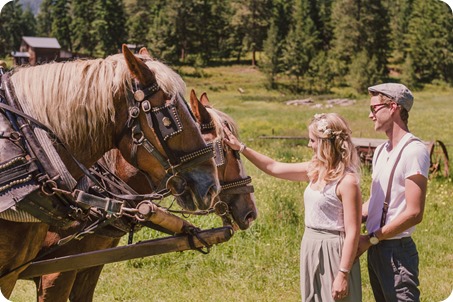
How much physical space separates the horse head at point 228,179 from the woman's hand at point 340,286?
1058mm

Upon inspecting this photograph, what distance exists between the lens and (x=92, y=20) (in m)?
51.7

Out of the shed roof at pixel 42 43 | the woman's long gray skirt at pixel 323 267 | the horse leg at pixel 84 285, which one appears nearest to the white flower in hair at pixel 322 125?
the woman's long gray skirt at pixel 323 267

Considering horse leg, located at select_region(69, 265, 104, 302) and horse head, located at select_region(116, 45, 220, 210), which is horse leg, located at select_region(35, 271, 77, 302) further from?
horse head, located at select_region(116, 45, 220, 210)

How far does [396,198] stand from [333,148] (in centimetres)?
50

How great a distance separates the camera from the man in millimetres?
3021

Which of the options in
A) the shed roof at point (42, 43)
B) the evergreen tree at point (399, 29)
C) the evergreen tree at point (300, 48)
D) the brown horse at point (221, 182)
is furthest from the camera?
the evergreen tree at point (399, 29)

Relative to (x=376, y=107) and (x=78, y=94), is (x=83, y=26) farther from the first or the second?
(x=78, y=94)

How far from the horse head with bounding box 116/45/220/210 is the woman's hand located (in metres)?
1.08

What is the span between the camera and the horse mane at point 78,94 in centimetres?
240

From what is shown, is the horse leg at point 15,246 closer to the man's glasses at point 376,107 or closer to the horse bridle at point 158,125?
the horse bridle at point 158,125

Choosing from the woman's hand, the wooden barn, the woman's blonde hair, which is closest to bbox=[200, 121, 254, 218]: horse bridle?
the woman's blonde hair

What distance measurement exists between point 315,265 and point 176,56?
177 feet

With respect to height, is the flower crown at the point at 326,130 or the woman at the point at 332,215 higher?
the flower crown at the point at 326,130

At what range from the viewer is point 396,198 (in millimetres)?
3133
